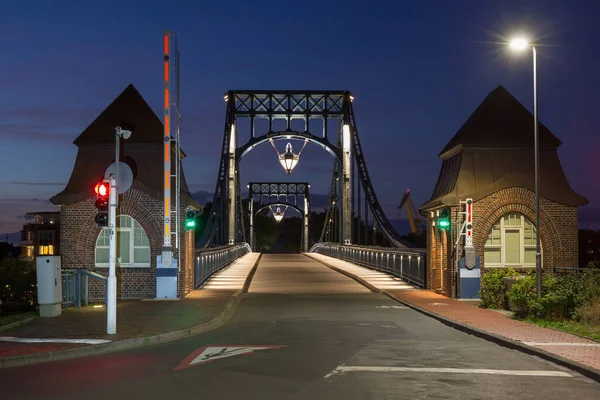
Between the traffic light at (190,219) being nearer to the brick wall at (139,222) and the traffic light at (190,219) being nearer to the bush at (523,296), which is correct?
the brick wall at (139,222)

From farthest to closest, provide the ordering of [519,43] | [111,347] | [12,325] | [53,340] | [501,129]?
[501,129], [519,43], [12,325], [53,340], [111,347]

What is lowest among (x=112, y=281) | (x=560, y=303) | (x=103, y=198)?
(x=560, y=303)

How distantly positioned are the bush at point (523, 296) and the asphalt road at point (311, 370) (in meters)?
2.45

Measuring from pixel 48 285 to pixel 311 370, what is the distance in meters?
9.64

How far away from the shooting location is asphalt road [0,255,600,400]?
982 cm

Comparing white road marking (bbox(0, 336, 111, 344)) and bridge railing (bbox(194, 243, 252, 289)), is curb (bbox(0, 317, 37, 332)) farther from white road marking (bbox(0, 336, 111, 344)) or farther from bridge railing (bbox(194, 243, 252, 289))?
bridge railing (bbox(194, 243, 252, 289))

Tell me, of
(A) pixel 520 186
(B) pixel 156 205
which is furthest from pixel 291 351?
(A) pixel 520 186

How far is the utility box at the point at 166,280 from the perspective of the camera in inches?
936

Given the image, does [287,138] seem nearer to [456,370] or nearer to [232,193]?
[232,193]

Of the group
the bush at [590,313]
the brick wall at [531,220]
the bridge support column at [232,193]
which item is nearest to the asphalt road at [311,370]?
the bush at [590,313]

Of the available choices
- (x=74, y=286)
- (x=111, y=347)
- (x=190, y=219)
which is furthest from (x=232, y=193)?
(x=111, y=347)

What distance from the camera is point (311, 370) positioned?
11508 millimetres

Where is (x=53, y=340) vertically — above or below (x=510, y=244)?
below

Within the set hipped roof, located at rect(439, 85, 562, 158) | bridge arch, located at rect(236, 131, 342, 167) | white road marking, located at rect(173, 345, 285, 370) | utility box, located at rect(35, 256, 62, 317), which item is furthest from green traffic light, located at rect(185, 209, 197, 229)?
bridge arch, located at rect(236, 131, 342, 167)
